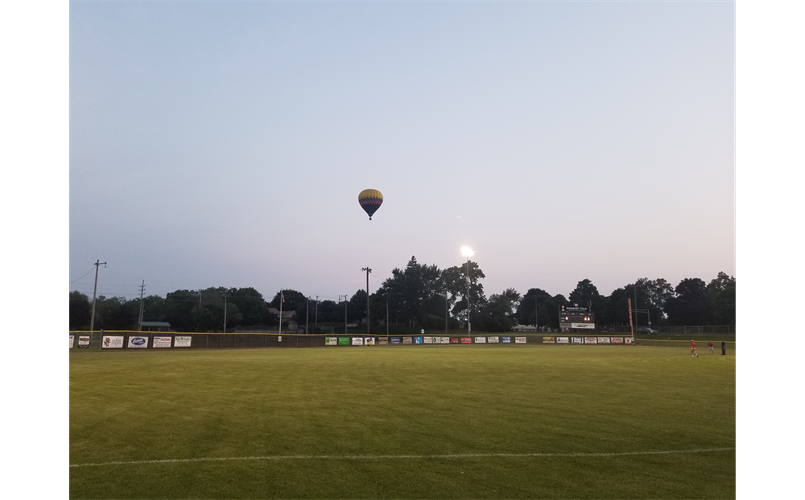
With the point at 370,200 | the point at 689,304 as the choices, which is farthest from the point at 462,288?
the point at 370,200

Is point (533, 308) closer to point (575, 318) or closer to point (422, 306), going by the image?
point (422, 306)

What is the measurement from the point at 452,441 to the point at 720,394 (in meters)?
12.9

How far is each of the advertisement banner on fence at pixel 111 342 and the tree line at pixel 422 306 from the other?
5933cm

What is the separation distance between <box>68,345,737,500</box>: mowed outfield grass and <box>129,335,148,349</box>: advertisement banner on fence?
30.0 m

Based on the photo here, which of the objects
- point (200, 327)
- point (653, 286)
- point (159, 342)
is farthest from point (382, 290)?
point (159, 342)

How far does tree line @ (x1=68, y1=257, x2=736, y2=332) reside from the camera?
109 metres

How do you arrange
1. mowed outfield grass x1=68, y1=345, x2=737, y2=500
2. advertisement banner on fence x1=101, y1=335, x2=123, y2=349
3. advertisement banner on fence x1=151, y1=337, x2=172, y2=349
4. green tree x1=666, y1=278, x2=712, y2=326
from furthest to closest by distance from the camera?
green tree x1=666, y1=278, x2=712, y2=326 → advertisement banner on fence x1=151, y1=337, x2=172, y2=349 → advertisement banner on fence x1=101, y1=335, x2=123, y2=349 → mowed outfield grass x1=68, y1=345, x2=737, y2=500

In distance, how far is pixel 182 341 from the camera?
51.6m

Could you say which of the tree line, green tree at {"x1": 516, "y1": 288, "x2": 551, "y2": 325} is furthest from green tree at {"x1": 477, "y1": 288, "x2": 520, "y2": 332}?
green tree at {"x1": 516, "y1": 288, "x2": 551, "y2": 325}

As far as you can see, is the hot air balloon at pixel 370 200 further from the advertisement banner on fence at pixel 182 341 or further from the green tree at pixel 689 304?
the green tree at pixel 689 304

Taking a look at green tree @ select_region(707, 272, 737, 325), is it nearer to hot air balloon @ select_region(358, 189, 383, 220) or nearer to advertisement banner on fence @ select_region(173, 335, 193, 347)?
hot air balloon @ select_region(358, 189, 383, 220)

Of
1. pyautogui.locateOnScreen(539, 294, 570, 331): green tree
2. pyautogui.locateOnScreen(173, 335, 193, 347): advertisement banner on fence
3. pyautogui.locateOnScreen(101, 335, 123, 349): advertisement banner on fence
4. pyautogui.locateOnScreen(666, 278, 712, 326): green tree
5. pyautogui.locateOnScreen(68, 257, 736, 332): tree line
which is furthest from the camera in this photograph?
pyautogui.locateOnScreen(539, 294, 570, 331): green tree

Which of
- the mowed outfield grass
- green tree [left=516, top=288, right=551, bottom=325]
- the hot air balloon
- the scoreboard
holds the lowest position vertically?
green tree [left=516, top=288, right=551, bottom=325]
